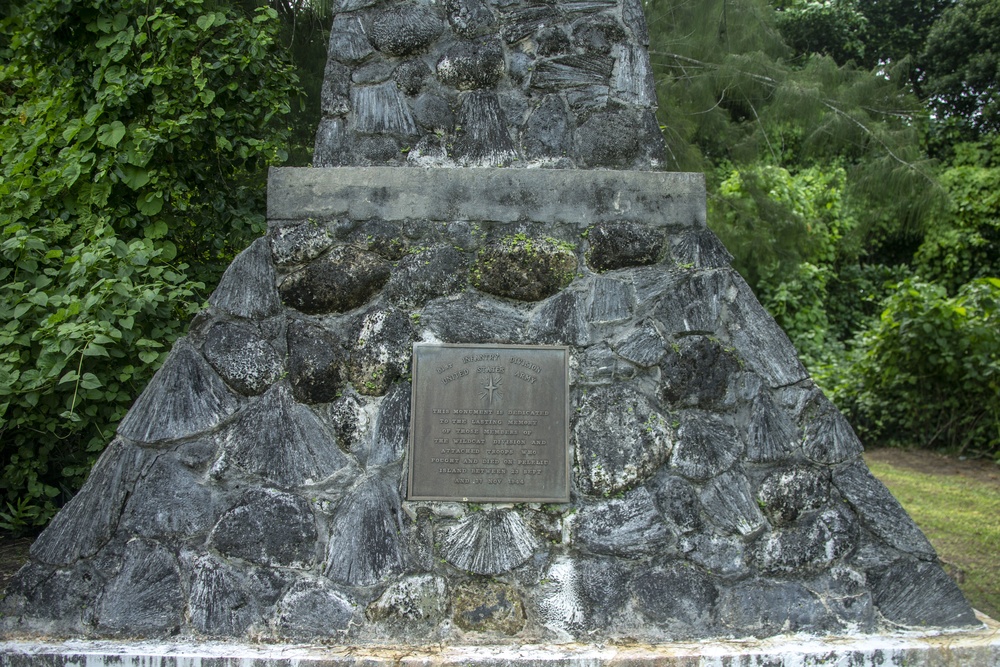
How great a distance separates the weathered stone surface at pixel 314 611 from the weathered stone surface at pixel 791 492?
1.54 metres

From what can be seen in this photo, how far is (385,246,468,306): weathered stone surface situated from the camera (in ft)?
10.2

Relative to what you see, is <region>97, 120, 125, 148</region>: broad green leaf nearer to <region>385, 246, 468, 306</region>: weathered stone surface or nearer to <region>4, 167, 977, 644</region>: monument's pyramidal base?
<region>4, 167, 977, 644</region>: monument's pyramidal base

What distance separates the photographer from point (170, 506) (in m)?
2.91

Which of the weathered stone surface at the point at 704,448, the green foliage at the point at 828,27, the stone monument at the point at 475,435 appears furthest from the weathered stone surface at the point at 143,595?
the green foliage at the point at 828,27

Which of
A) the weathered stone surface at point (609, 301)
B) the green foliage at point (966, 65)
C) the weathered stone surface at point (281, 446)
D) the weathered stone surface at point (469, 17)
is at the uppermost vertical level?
the green foliage at point (966, 65)

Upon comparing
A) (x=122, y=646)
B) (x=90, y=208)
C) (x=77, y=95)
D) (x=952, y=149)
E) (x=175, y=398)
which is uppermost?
(x=952, y=149)

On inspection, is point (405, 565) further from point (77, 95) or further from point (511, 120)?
point (77, 95)

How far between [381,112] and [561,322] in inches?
44.0

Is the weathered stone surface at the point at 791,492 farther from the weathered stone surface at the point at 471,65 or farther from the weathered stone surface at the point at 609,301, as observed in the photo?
the weathered stone surface at the point at 471,65

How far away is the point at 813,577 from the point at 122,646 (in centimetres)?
241

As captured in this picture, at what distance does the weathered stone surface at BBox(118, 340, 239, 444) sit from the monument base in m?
0.72

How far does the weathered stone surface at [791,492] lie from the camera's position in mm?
3010

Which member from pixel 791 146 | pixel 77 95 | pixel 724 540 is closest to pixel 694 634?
pixel 724 540

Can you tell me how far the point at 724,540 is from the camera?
9.78ft
